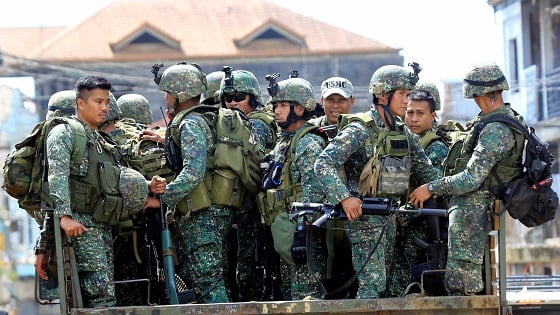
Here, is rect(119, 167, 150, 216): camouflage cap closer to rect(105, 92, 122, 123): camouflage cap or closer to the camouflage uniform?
rect(105, 92, 122, 123): camouflage cap

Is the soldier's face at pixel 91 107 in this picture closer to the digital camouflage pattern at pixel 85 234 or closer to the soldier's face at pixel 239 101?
the digital camouflage pattern at pixel 85 234

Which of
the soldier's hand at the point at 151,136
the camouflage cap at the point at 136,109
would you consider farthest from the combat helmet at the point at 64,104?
the soldier's hand at the point at 151,136

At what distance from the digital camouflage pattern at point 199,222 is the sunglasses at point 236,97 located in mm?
1052

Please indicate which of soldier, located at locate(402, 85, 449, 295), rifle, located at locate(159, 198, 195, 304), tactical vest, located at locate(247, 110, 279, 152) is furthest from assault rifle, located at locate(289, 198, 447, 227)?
tactical vest, located at locate(247, 110, 279, 152)

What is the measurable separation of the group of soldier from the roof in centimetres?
4830

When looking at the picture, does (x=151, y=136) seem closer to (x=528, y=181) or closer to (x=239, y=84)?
(x=239, y=84)

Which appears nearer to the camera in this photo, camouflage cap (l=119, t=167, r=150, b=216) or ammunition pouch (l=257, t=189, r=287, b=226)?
camouflage cap (l=119, t=167, r=150, b=216)

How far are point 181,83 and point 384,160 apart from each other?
161 centimetres

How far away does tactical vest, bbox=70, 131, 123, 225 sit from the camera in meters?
9.05

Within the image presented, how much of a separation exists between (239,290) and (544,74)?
27.2m

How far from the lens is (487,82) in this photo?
30.2 ft

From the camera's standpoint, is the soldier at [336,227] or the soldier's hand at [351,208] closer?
the soldier's hand at [351,208]

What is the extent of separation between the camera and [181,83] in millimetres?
9805

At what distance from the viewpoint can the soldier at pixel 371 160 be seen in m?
8.94
